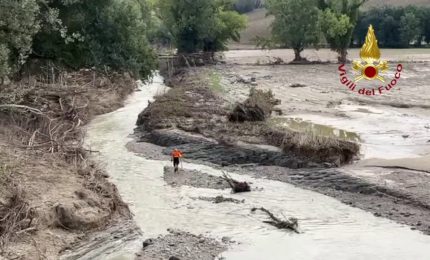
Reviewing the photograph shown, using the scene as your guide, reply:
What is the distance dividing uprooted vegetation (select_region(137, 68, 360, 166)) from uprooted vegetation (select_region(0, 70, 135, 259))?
7196 millimetres

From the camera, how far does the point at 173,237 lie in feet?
53.2

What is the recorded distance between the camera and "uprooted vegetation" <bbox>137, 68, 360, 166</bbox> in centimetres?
2412

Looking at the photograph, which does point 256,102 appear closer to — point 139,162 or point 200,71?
point 139,162

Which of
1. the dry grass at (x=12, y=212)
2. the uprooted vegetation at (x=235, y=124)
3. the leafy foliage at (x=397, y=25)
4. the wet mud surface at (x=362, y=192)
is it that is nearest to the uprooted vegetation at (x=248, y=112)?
the uprooted vegetation at (x=235, y=124)

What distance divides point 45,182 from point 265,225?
703cm

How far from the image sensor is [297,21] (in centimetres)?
7019

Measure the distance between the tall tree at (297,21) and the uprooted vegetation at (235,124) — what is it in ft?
105

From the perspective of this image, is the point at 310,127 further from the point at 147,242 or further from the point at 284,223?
the point at 147,242

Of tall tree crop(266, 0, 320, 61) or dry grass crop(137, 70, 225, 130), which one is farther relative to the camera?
tall tree crop(266, 0, 320, 61)

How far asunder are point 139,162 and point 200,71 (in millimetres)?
35478

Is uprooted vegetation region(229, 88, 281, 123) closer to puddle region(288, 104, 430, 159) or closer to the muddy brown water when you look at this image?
puddle region(288, 104, 430, 159)

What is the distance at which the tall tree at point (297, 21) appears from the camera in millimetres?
69750

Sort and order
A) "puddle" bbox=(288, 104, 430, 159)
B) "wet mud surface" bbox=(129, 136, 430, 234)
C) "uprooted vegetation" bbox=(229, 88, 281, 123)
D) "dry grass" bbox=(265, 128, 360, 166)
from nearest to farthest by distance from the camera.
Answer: "wet mud surface" bbox=(129, 136, 430, 234)
"dry grass" bbox=(265, 128, 360, 166)
"puddle" bbox=(288, 104, 430, 159)
"uprooted vegetation" bbox=(229, 88, 281, 123)

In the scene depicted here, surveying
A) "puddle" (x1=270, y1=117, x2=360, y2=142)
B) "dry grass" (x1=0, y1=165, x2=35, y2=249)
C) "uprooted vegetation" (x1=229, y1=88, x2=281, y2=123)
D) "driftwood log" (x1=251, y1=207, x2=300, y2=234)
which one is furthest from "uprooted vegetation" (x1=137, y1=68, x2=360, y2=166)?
"dry grass" (x1=0, y1=165, x2=35, y2=249)
